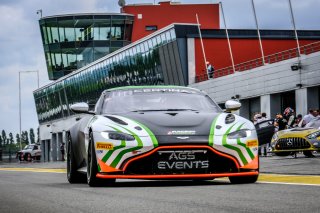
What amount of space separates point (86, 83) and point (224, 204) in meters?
74.1

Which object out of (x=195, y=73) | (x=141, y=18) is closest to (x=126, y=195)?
(x=195, y=73)

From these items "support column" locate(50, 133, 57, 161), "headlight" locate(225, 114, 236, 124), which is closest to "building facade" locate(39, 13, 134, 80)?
"support column" locate(50, 133, 57, 161)

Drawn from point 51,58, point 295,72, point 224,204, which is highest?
point 51,58

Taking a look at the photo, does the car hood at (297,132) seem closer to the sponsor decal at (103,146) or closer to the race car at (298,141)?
the race car at (298,141)

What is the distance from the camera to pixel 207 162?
1012cm

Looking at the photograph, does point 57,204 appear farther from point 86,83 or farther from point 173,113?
point 86,83

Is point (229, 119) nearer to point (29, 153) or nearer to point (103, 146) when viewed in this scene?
point (103, 146)

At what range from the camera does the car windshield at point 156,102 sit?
11.3 meters

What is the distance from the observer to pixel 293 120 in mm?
27578

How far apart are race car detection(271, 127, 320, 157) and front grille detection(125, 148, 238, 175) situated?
11.4 metres

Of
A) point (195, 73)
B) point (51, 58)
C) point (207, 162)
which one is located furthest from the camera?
point (51, 58)

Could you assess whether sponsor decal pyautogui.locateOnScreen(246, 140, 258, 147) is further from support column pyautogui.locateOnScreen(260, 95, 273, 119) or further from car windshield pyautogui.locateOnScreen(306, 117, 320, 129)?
support column pyautogui.locateOnScreen(260, 95, 273, 119)

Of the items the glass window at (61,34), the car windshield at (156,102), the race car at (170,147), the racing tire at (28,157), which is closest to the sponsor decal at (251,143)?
the race car at (170,147)

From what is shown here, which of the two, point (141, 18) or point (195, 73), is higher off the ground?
point (141, 18)
